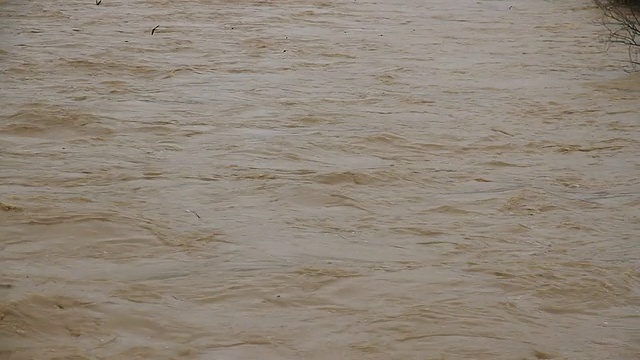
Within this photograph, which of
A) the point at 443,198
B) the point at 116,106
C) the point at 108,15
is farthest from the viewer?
the point at 108,15

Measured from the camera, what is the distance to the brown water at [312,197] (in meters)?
3.50

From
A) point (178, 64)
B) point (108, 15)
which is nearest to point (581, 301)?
point (178, 64)

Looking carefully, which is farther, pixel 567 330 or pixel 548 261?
pixel 548 261

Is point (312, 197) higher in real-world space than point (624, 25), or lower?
lower

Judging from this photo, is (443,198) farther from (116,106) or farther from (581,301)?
(116,106)

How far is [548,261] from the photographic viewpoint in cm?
416

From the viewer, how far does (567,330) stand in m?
3.55

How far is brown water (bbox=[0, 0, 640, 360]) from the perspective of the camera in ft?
11.5

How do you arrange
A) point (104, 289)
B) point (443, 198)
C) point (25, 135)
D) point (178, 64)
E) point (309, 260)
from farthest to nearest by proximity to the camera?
point (178, 64)
point (25, 135)
point (443, 198)
point (309, 260)
point (104, 289)

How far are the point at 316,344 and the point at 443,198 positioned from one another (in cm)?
174

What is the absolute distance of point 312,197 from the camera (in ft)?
16.0

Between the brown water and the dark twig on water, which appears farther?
the dark twig on water

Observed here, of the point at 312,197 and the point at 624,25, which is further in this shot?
the point at 624,25

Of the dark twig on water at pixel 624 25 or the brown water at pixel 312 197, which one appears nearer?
the brown water at pixel 312 197
